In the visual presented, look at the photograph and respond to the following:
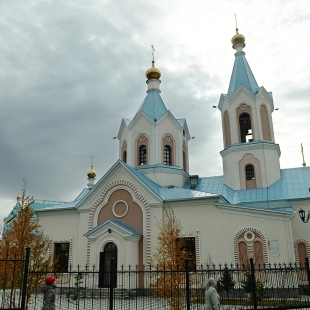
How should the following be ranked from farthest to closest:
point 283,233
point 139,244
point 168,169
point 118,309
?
point 168,169, point 139,244, point 283,233, point 118,309

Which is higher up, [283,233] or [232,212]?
[232,212]

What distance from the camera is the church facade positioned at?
18.1 m

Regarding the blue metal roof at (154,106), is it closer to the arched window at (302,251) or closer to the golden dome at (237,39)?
the golden dome at (237,39)

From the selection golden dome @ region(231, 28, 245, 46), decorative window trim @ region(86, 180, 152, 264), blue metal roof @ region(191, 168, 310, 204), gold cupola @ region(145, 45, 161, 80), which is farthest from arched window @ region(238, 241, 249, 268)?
golden dome @ region(231, 28, 245, 46)

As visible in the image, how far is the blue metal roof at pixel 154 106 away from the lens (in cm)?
2477

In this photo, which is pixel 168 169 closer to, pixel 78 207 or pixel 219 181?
pixel 219 181

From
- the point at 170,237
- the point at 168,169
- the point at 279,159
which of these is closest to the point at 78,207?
the point at 168,169

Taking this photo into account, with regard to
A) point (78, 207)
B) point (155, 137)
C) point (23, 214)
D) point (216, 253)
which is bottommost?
point (216, 253)

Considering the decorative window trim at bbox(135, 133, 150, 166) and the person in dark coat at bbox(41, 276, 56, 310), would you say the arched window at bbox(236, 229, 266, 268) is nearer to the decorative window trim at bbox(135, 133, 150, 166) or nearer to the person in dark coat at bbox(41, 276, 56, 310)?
the decorative window trim at bbox(135, 133, 150, 166)

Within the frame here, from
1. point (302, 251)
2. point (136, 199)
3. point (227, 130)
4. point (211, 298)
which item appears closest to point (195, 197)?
point (136, 199)

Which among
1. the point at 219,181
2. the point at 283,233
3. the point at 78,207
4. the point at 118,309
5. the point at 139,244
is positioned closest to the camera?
the point at 118,309

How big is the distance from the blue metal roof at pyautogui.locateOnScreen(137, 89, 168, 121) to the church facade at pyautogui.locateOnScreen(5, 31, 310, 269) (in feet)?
0.24

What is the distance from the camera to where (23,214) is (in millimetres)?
13656

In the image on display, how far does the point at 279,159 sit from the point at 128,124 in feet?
36.4
